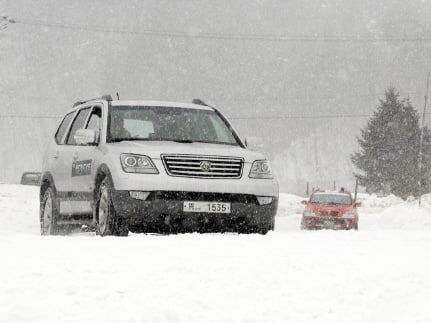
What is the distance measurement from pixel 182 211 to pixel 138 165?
2.19 ft

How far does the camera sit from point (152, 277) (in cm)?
517

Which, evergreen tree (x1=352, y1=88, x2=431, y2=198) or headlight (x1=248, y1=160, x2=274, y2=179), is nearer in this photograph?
headlight (x1=248, y1=160, x2=274, y2=179)

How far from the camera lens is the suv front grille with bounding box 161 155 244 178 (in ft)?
26.6

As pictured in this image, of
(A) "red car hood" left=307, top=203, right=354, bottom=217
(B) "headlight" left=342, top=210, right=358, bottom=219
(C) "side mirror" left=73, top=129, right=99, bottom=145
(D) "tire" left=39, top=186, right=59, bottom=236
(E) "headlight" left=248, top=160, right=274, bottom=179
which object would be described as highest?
(C) "side mirror" left=73, top=129, right=99, bottom=145

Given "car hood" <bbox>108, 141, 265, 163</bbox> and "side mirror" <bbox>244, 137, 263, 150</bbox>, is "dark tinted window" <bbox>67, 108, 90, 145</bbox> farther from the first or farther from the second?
"side mirror" <bbox>244, 137, 263, 150</bbox>

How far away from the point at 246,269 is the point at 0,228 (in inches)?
494

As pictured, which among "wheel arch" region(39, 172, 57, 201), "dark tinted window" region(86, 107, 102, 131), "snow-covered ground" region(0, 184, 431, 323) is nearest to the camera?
"snow-covered ground" region(0, 184, 431, 323)

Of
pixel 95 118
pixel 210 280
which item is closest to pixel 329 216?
pixel 95 118

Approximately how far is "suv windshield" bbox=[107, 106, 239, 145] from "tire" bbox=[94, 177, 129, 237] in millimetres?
703

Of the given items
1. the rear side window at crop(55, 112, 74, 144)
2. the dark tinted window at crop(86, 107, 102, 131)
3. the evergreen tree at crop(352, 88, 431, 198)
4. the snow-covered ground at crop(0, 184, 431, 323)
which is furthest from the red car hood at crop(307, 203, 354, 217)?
the evergreen tree at crop(352, 88, 431, 198)

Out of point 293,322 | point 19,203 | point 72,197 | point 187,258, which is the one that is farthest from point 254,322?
point 19,203

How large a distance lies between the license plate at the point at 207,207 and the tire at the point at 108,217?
678 mm

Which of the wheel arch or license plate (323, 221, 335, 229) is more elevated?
the wheel arch

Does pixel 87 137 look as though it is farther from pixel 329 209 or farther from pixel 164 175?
pixel 329 209
